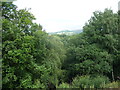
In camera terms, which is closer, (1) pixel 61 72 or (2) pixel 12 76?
(2) pixel 12 76

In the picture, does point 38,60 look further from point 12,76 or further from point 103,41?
point 103,41

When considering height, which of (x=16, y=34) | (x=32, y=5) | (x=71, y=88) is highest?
(x=32, y=5)

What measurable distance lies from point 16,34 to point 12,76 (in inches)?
83.0

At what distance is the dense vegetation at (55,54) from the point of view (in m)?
6.55

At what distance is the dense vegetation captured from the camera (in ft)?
21.5

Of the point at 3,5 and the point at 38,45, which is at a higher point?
the point at 3,5

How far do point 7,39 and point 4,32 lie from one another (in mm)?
440

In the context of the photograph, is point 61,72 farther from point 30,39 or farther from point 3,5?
point 3,5

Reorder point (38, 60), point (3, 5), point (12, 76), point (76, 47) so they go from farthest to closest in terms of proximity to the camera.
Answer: point (76, 47) → point (38, 60) → point (3, 5) → point (12, 76)

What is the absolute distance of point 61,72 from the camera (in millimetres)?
9914

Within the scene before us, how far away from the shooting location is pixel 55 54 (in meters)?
8.98

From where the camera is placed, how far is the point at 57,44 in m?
9.67

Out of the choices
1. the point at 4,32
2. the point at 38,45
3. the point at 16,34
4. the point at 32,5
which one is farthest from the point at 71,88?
the point at 32,5

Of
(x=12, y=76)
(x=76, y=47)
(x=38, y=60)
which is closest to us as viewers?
(x=12, y=76)
